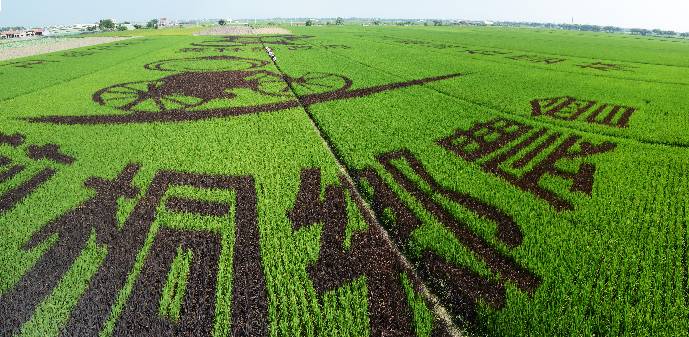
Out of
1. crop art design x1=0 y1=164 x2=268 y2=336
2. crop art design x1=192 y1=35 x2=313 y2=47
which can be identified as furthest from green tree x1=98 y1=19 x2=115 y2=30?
crop art design x1=0 y1=164 x2=268 y2=336

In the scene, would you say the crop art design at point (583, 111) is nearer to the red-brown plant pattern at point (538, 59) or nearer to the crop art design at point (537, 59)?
the red-brown plant pattern at point (538, 59)

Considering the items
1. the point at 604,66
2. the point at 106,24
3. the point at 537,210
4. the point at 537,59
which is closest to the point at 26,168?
the point at 537,210

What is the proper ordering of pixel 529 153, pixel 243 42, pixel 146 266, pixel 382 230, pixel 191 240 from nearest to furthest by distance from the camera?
pixel 146 266 < pixel 191 240 < pixel 382 230 < pixel 529 153 < pixel 243 42

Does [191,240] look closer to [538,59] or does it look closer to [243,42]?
[538,59]

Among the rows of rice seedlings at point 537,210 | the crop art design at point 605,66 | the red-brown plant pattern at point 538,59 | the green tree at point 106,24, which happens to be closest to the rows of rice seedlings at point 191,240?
the rows of rice seedlings at point 537,210

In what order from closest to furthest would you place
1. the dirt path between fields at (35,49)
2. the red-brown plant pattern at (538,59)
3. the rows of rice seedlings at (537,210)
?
the rows of rice seedlings at (537,210), the red-brown plant pattern at (538,59), the dirt path between fields at (35,49)
